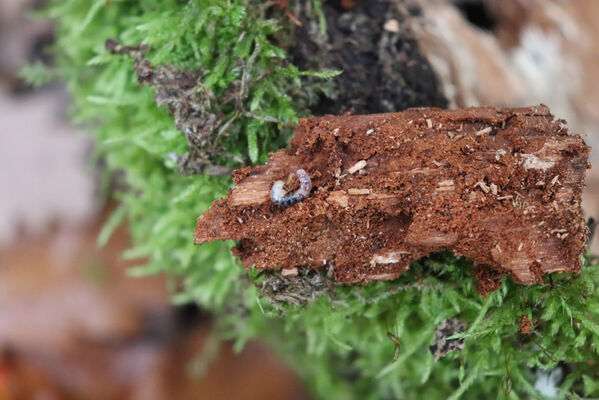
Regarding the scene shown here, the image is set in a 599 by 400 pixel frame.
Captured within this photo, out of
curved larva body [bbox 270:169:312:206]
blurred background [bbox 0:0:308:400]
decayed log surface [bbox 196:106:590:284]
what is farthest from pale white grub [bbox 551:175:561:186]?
blurred background [bbox 0:0:308:400]

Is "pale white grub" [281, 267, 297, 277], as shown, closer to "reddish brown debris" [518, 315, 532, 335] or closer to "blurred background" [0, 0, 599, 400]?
"reddish brown debris" [518, 315, 532, 335]

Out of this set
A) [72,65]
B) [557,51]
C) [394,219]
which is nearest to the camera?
[394,219]

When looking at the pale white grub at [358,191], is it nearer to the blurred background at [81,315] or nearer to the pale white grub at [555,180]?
the pale white grub at [555,180]

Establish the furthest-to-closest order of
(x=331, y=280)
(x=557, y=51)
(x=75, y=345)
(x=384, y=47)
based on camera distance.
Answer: (x=75, y=345) → (x=557, y=51) → (x=384, y=47) → (x=331, y=280)

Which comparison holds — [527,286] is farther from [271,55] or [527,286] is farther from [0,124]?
[0,124]

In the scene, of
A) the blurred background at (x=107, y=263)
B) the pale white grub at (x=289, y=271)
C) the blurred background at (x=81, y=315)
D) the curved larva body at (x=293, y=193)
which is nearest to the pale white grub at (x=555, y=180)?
the curved larva body at (x=293, y=193)

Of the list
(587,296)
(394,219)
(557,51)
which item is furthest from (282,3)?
(557,51)

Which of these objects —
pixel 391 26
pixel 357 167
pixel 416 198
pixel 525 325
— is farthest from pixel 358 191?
pixel 391 26
